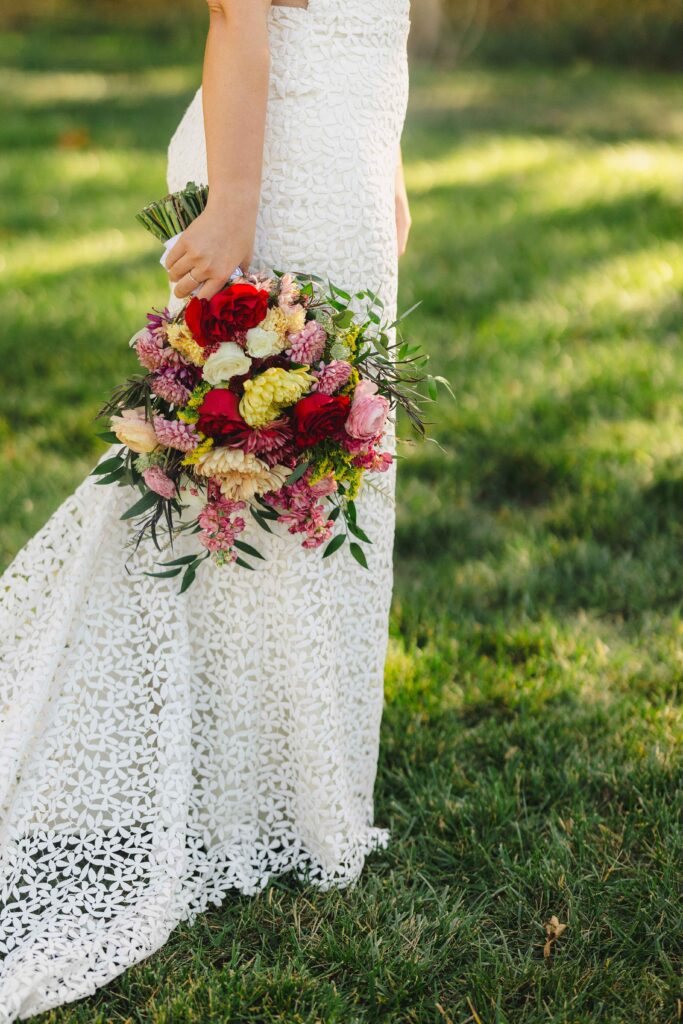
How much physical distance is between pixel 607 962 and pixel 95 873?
3.24ft

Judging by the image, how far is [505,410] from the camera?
4.07m

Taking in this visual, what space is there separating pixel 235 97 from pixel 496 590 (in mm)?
1782

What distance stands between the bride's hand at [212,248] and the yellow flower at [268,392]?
212 mm

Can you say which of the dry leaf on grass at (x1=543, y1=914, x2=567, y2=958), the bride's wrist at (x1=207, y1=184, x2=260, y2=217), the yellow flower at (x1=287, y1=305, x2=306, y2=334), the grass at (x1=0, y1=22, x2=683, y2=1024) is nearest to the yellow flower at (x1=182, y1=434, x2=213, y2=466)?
the yellow flower at (x1=287, y1=305, x2=306, y2=334)

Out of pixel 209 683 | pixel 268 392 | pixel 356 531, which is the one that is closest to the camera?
pixel 268 392

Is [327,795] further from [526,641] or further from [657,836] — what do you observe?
[526,641]

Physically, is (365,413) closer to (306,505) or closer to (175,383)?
(306,505)

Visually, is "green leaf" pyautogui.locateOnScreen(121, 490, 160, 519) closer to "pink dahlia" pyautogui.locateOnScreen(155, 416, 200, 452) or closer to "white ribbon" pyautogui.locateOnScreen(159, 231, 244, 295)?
"pink dahlia" pyautogui.locateOnScreen(155, 416, 200, 452)

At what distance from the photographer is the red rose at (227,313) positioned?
178 centimetres

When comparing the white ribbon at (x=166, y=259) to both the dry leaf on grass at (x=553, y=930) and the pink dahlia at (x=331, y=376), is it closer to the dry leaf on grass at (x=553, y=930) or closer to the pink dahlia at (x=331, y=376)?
the pink dahlia at (x=331, y=376)

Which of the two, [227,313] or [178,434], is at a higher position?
[227,313]

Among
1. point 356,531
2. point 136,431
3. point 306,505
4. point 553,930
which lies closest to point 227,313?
point 136,431

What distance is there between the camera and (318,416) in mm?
1794

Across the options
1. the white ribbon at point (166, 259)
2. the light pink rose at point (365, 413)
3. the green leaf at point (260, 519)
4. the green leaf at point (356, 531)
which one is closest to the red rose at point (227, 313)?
the white ribbon at point (166, 259)
